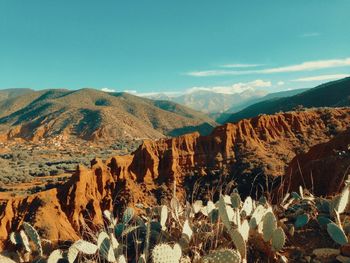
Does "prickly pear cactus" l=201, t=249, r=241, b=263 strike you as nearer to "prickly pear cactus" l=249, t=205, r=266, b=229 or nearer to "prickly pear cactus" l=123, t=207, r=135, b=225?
"prickly pear cactus" l=249, t=205, r=266, b=229

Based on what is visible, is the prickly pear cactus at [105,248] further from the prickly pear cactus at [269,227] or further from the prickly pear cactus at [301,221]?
the prickly pear cactus at [301,221]

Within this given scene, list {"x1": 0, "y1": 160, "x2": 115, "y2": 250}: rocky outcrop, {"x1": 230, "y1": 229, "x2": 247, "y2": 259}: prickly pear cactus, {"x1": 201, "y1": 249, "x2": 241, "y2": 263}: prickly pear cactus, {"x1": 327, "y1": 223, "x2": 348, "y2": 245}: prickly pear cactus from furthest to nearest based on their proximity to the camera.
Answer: {"x1": 0, "y1": 160, "x2": 115, "y2": 250}: rocky outcrop → {"x1": 327, "y1": 223, "x2": 348, "y2": 245}: prickly pear cactus → {"x1": 230, "y1": 229, "x2": 247, "y2": 259}: prickly pear cactus → {"x1": 201, "y1": 249, "x2": 241, "y2": 263}: prickly pear cactus

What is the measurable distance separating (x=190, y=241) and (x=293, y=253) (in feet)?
4.17

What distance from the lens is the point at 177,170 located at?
26.0 meters

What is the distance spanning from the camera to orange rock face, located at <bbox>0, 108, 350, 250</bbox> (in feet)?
56.3

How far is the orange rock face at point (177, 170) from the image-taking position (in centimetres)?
1717

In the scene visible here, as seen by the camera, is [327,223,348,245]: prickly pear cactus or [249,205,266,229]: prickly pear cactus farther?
[249,205,266,229]: prickly pear cactus

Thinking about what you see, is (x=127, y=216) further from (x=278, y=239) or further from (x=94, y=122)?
(x=94, y=122)

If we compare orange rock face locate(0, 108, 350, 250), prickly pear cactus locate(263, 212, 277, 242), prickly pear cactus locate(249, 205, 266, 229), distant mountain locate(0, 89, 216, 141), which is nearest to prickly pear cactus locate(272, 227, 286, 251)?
prickly pear cactus locate(263, 212, 277, 242)

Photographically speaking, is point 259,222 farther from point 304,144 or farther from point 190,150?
point 304,144

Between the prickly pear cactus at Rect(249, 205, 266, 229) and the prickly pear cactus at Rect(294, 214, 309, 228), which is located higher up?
the prickly pear cactus at Rect(249, 205, 266, 229)

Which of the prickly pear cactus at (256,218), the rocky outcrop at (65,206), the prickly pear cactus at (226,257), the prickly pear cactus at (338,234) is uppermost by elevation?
the prickly pear cactus at (226,257)

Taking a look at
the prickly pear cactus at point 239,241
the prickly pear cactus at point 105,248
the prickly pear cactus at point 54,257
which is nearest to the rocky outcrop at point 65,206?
the prickly pear cactus at point 54,257

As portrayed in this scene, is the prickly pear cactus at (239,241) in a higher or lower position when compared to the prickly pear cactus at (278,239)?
higher
